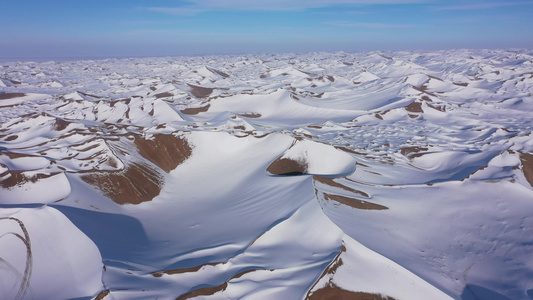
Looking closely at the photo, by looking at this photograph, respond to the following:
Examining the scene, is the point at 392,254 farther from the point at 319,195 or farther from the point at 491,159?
the point at 491,159

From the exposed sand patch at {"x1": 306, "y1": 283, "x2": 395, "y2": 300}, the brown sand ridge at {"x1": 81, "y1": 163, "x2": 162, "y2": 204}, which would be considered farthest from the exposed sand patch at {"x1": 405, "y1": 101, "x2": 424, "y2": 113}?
the exposed sand patch at {"x1": 306, "y1": 283, "x2": 395, "y2": 300}

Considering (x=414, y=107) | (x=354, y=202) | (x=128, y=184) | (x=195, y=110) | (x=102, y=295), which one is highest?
(x=195, y=110)

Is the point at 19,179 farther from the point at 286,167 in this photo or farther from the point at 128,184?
the point at 286,167

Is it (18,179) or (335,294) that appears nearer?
(335,294)

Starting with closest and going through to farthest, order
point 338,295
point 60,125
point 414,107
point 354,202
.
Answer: point 338,295
point 354,202
point 60,125
point 414,107

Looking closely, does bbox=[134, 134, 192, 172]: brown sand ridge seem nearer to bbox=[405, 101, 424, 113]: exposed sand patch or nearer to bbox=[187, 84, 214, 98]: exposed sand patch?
bbox=[405, 101, 424, 113]: exposed sand patch

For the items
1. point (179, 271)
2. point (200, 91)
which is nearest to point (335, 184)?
point (179, 271)

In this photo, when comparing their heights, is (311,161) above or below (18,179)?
below

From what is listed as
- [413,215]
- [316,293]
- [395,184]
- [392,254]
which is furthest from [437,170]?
[316,293]
